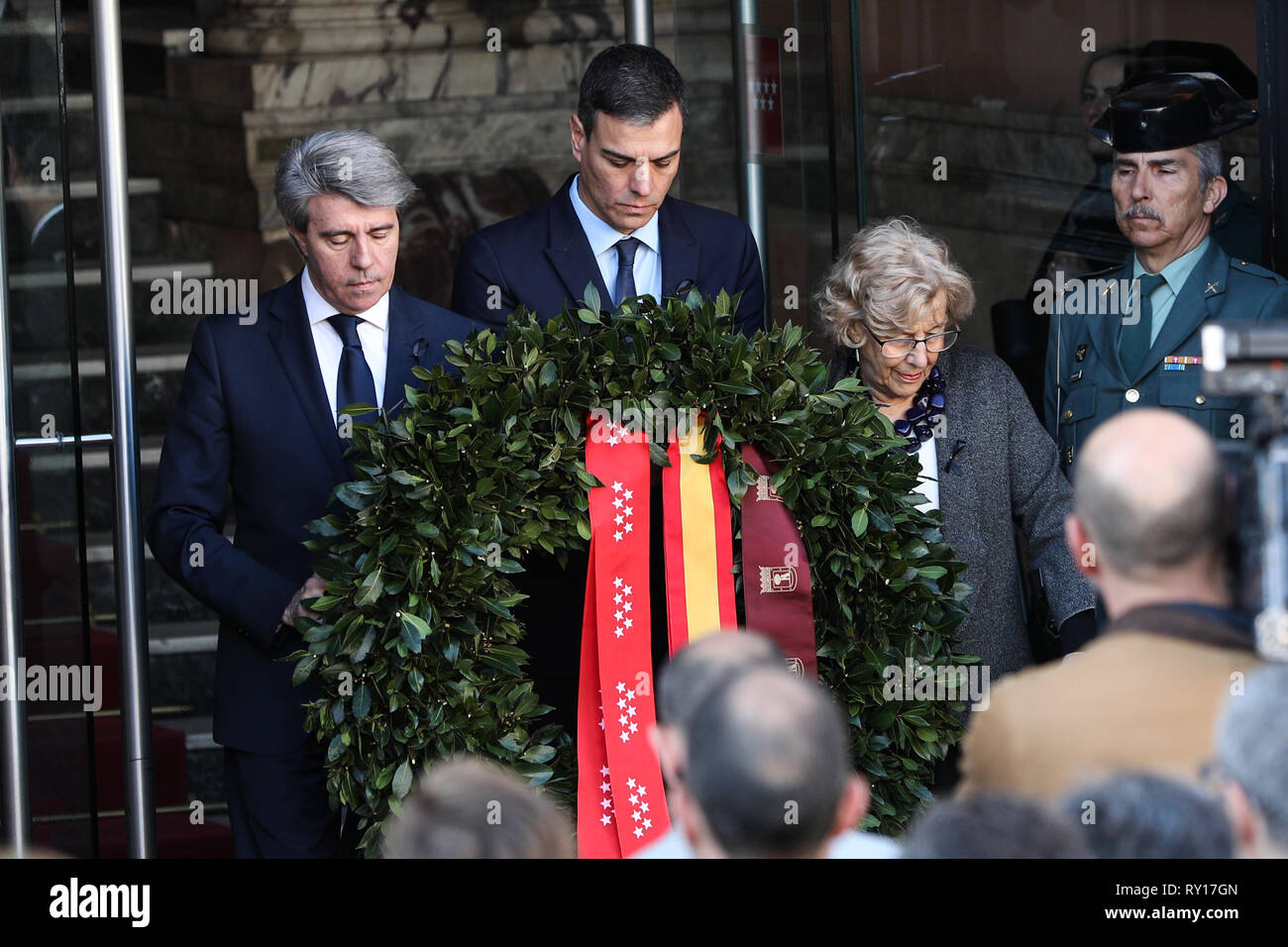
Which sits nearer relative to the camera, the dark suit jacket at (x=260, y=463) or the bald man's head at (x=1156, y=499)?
the bald man's head at (x=1156, y=499)

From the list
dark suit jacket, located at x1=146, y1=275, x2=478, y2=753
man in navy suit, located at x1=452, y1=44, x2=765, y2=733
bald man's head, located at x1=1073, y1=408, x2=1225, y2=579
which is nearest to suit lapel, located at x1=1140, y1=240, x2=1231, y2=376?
man in navy suit, located at x1=452, y1=44, x2=765, y2=733

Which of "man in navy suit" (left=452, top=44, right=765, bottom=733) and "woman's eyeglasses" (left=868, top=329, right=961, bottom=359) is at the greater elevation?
"man in navy suit" (left=452, top=44, right=765, bottom=733)

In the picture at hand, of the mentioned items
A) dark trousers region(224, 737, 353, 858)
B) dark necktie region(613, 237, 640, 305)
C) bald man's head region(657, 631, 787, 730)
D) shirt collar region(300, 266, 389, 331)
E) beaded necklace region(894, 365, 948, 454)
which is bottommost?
dark trousers region(224, 737, 353, 858)

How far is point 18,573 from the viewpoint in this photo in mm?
3893

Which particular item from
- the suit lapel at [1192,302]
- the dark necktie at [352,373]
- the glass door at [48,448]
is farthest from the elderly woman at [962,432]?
the glass door at [48,448]

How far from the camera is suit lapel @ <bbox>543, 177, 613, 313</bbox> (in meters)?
3.40

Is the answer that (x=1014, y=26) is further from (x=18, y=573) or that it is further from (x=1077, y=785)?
(x=1077, y=785)

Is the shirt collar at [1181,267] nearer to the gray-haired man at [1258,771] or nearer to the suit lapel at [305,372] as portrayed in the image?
the suit lapel at [305,372]

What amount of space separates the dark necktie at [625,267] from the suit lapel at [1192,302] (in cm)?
111

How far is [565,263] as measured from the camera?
3420mm

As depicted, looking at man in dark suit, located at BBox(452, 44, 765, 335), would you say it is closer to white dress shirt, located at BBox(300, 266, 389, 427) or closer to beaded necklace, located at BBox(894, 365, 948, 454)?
white dress shirt, located at BBox(300, 266, 389, 427)

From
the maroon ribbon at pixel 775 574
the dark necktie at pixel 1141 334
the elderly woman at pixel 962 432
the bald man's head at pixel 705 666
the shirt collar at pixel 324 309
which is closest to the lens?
the bald man's head at pixel 705 666

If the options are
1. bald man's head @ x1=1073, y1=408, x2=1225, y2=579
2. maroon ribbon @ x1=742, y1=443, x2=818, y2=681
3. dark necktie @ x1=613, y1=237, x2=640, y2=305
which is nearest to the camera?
bald man's head @ x1=1073, y1=408, x2=1225, y2=579

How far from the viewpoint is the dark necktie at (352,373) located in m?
3.17
